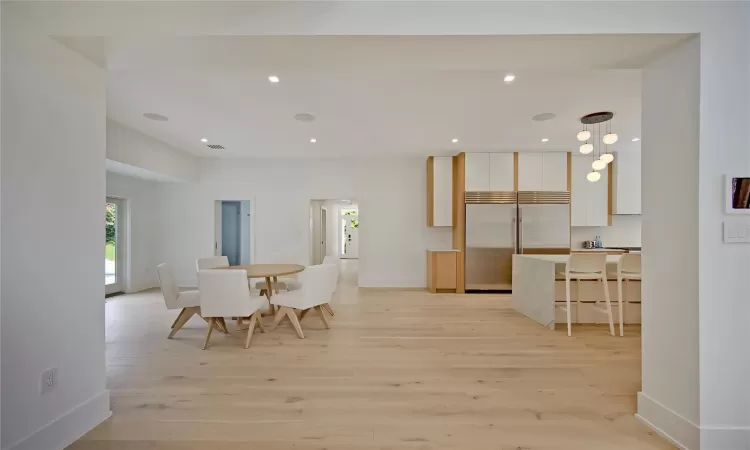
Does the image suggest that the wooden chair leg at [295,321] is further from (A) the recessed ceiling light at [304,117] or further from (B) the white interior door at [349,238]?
(B) the white interior door at [349,238]

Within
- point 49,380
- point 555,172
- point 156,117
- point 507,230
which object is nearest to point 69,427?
point 49,380

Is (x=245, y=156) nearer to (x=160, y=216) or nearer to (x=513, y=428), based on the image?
(x=160, y=216)

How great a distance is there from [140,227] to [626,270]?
7911mm

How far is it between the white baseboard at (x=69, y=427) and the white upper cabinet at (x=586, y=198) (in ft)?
22.4

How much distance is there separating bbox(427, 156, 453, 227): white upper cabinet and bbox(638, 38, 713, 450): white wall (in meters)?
4.23

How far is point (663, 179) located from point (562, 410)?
1530 millimetres

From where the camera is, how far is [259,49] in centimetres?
186

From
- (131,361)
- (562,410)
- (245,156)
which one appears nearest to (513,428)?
(562,410)

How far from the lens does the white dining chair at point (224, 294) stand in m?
3.00

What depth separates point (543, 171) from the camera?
232 inches

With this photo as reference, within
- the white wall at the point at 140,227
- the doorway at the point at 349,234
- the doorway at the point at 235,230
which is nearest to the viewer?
the white wall at the point at 140,227

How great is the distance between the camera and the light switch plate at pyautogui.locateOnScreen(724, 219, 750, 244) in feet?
5.35

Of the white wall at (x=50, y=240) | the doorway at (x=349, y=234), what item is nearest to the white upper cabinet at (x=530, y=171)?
the white wall at (x=50, y=240)

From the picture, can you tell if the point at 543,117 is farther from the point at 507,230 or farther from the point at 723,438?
the point at 723,438
